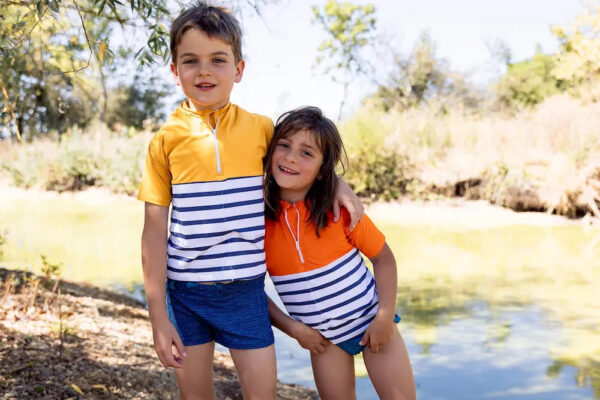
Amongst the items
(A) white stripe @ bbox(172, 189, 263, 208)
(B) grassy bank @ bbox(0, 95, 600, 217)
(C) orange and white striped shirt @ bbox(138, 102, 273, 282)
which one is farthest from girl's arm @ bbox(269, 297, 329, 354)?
(B) grassy bank @ bbox(0, 95, 600, 217)

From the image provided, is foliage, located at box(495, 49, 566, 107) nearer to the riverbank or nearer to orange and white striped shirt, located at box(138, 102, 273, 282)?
the riverbank

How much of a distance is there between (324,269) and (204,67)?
798 mm

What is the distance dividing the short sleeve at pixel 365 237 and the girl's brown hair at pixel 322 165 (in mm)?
100

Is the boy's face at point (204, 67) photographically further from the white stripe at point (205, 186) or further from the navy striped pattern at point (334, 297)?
the navy striped pattern at point (334, 297)

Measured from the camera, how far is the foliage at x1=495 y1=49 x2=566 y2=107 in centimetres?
2644

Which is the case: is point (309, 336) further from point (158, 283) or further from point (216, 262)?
point (158, 283)

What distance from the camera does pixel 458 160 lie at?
11.9m

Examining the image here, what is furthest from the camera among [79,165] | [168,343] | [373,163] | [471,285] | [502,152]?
[79,165]

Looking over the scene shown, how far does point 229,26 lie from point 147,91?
91.0 feet

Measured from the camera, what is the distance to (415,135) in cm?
1278

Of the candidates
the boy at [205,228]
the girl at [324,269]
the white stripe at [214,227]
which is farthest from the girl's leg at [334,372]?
the white stripe at [214,227]

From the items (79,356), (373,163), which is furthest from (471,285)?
(373,163)

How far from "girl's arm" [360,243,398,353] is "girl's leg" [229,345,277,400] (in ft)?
1.17

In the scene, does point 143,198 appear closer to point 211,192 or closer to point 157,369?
point 211,192
